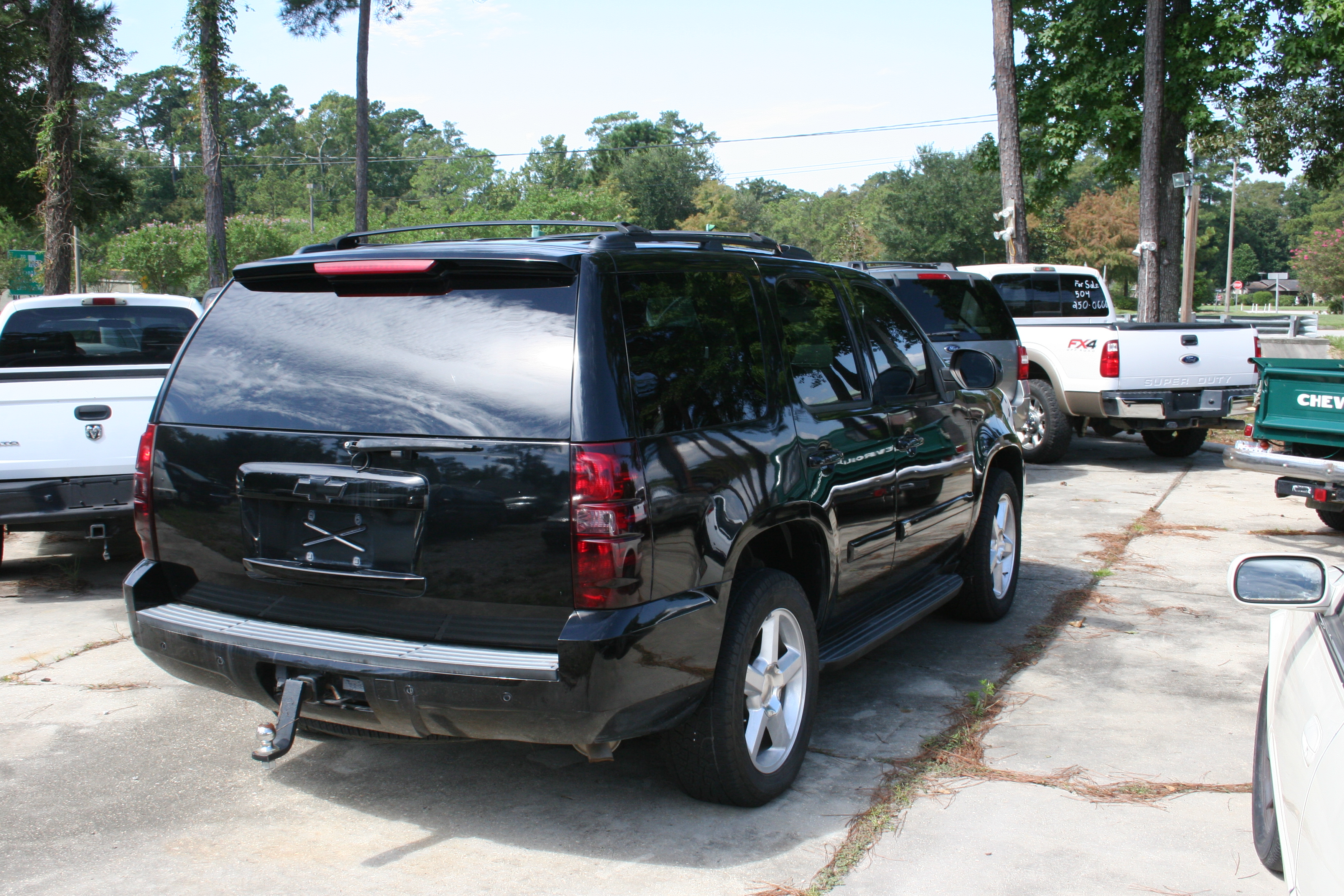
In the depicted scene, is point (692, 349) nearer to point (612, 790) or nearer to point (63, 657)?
point (612, 790)

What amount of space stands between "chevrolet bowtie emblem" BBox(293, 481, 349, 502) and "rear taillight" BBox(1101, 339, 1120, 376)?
972 centimetres

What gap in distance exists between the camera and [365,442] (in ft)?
10.3

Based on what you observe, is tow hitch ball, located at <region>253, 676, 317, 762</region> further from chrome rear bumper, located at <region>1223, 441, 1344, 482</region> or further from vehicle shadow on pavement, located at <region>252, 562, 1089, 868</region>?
chrome rear bumper, located at <region>1223, 441, 1344, 482</region>

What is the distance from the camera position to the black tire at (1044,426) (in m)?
12.0

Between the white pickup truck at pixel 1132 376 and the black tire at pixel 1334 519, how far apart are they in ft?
8.61

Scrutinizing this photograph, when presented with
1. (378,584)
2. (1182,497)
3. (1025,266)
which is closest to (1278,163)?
(1025,266)

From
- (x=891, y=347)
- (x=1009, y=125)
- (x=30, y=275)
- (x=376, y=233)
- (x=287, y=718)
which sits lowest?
(x=287, y=718)

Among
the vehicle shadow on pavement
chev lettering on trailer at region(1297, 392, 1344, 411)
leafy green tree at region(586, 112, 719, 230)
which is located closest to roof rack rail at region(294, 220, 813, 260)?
the vehicle shadow on pavement

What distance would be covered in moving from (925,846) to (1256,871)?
98 cm

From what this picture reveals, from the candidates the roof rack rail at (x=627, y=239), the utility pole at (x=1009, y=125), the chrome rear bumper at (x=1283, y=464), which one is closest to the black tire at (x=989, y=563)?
the roof rack rail at (x=627, y=239)

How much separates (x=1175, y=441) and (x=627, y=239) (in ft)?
36.5

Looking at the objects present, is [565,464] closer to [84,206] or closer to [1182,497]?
[1182,497]

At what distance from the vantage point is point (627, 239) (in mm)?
3508

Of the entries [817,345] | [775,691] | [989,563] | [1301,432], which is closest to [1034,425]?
[1301,432]
